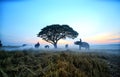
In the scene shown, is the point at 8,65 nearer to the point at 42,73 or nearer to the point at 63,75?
the point at 42,73

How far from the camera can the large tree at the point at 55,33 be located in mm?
15594

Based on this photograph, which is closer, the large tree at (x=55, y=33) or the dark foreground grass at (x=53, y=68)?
the dark foreground grass at (x=53, y=68)

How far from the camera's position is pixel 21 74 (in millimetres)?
3918

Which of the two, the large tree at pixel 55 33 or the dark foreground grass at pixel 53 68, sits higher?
the large tree at pixel 55 33

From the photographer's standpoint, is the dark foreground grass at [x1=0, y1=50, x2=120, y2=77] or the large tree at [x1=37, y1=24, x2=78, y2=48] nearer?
the dark foreground grass at [x1=0, y1=50, x2=120, y2=77]

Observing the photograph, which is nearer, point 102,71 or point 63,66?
point 63,66

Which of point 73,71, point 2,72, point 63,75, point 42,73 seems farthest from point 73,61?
point 2,72

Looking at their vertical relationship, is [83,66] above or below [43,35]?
below

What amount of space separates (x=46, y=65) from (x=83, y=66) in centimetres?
135

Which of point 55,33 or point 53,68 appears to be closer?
point 53,68

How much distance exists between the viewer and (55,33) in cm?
1580

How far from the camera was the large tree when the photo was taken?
1559cm

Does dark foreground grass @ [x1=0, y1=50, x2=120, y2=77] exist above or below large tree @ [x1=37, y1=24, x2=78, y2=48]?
below

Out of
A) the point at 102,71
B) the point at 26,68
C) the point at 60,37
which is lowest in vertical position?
the point at 102,71
